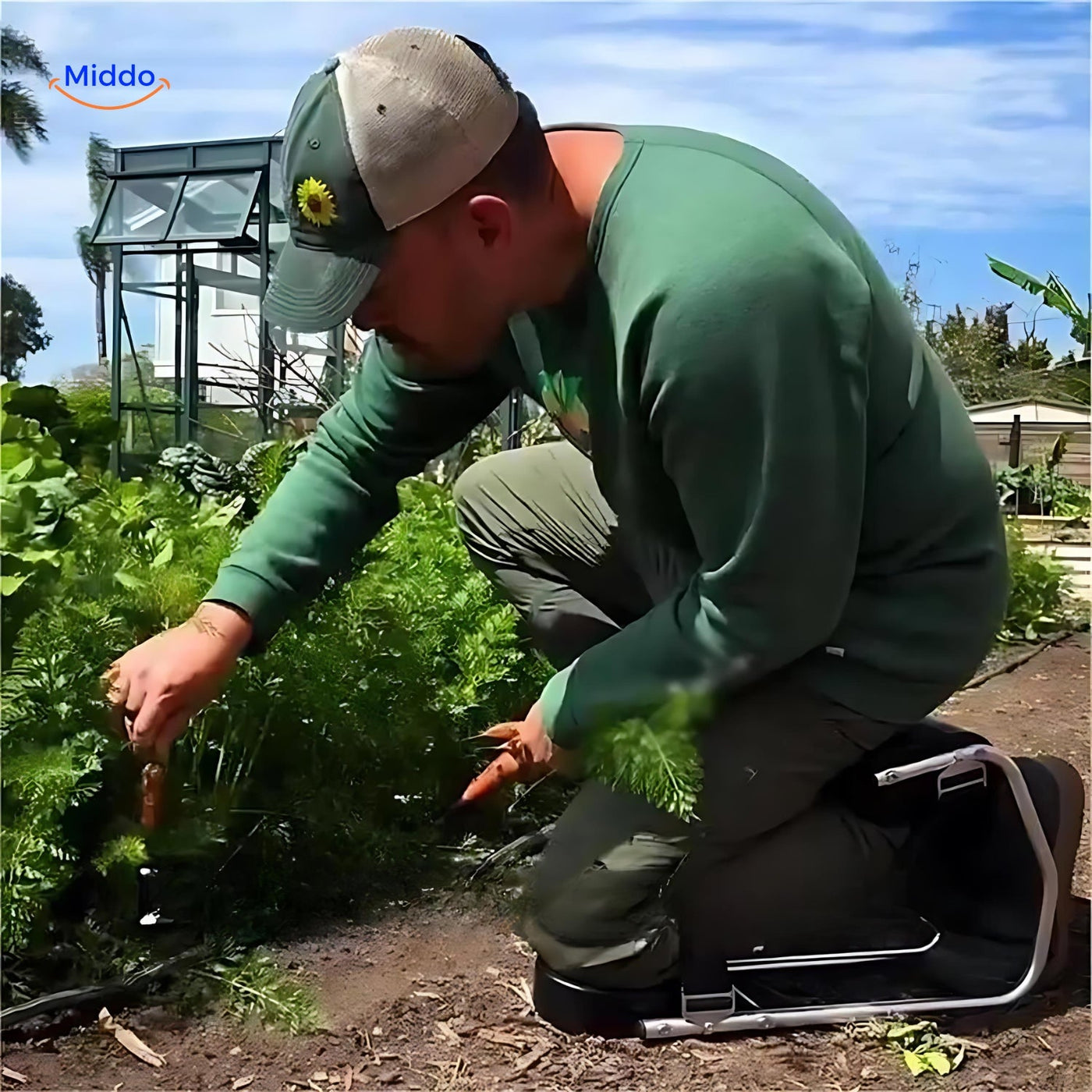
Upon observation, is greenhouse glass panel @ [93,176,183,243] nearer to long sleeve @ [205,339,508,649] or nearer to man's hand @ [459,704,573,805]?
long sleeve @ [205,339,508,649]

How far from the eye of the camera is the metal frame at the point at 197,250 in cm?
98

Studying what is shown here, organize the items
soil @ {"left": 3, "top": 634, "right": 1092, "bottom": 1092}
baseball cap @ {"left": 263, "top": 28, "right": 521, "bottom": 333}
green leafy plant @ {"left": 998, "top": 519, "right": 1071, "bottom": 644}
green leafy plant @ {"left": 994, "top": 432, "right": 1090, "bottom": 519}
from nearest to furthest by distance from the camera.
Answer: baseball cap @ {"left": 263, "top": 28, "right": 521, "bottom": 333} → soil @ {"left": 3, "top": 634, "right": 1092, "bottom": 1092} → green leafy plant @ {"left": 994, "top": 432, "right": 1090, "bottom": 519} → green leafy plant @ {"left": 998, "top": 519, "right": 1071, "bottom": 644}

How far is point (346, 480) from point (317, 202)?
15.2 inches

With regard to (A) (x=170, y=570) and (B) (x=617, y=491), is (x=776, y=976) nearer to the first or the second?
(B) (x=617, y=491)

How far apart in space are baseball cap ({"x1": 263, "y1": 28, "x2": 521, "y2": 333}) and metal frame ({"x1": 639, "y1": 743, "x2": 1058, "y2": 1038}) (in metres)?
0.58

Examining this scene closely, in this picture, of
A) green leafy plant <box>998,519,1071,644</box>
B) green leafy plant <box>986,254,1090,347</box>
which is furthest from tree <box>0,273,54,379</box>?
green leafy plant <box>998,519,1071,644</box>

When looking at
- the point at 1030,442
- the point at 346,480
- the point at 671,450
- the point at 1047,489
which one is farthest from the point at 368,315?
the point at 1047,489

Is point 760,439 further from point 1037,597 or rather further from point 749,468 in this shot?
point 1037,597

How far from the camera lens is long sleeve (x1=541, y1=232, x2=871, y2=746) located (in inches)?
27.4

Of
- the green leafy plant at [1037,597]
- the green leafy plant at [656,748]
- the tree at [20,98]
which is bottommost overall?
the green leafy plant at [1037,597]

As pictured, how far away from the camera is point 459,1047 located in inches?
42.6

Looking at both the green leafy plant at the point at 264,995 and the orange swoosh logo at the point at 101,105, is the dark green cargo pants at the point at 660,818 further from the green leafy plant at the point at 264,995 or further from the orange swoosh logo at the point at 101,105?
the orange swoosh logo at the point at 101,105

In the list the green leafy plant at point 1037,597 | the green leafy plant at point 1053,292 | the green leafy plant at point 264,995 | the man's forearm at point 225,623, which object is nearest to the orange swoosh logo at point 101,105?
the man's forearm at point 225,623

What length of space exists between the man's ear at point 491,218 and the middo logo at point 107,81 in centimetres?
28
